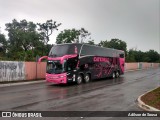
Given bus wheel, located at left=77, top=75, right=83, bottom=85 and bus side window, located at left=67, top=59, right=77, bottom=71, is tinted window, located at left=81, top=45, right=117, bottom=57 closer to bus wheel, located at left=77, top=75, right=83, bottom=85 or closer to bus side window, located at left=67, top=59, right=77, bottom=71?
bus side window, located at left=67, top=59, right=77, bottom=71

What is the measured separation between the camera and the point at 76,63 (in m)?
22.0

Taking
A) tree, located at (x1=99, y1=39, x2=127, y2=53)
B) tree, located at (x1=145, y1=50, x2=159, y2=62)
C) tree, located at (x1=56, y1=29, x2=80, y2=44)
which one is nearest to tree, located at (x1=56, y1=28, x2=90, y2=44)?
tree, located at (x1=56, y1=29, x2=80, y2=44)

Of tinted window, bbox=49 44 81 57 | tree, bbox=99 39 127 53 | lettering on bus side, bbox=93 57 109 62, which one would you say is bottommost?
lettering on bus side, bbox=93 57 109 62

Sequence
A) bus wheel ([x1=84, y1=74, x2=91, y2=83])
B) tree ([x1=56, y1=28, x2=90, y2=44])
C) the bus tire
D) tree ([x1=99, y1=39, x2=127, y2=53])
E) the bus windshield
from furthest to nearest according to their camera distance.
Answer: tree ([x1=99, y1=39, x2=127, y2=53]) → tree ([x1=56, y1=28, x2=90, y2=44]) → bus wheel ([x1=84, y1=74, x2=91, y2=83]) → the bus tire → the bus windshield

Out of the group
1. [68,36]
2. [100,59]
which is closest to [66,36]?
[68,36]

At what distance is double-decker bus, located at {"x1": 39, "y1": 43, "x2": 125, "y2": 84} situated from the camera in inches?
824

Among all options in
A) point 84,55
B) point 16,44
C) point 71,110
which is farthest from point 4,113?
point 16,44

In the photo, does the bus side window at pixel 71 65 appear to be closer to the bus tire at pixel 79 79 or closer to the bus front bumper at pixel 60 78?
the bus front bumper at pixel 60 78

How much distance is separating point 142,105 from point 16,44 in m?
52.3

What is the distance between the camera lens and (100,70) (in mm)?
26797

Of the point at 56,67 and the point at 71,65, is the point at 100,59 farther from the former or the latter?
the point at 56,67

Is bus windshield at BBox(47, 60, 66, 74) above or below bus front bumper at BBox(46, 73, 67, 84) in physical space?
above

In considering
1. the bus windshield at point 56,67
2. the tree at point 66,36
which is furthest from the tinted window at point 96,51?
the tree at point 66,36

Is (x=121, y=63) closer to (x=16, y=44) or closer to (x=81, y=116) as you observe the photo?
(x=81, y=116)
